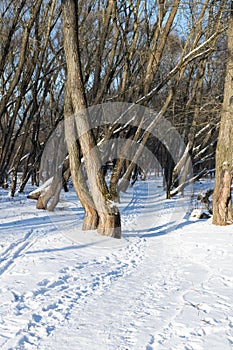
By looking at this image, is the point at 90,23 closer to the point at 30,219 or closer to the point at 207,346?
the point at 30,219

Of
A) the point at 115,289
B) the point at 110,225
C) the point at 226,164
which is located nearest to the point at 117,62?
the point at 226,164

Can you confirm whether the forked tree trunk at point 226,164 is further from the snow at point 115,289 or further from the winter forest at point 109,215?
the snow at point 115,289

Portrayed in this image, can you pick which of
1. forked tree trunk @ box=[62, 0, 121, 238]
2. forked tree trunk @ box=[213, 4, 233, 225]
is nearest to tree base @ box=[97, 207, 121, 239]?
forked tree trunk @ box=[62, 0, 121, 238]

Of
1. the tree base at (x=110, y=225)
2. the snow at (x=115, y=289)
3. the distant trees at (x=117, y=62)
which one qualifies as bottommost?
the snow at (x=115, y=289)

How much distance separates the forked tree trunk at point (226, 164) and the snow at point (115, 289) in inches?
20.0

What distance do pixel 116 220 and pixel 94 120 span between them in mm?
8034

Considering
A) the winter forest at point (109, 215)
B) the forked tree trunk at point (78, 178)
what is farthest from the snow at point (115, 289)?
the forked tree trunk at point (78, 178)

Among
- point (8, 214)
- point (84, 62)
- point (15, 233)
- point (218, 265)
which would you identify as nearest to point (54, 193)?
point (8, 214)

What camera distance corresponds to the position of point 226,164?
9555 mm

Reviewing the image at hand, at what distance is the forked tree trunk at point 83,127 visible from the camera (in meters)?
8.29

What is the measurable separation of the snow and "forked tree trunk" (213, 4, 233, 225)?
20.0 inches

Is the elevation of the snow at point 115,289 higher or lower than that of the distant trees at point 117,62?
lower

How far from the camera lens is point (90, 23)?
16625mm

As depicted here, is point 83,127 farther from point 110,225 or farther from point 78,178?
point 110,225
